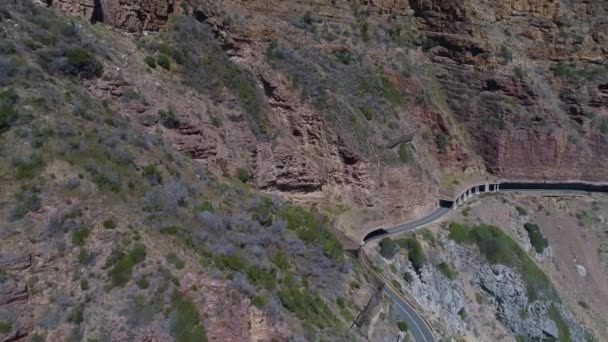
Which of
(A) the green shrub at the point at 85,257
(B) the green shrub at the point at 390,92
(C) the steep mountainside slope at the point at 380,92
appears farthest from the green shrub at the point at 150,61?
(B) the green shrub at the point at 390,92

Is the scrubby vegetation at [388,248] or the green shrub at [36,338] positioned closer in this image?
the green shrub at [36,338]

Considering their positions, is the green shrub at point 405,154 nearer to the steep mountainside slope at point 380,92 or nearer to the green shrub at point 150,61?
the steep mountainside slope at point 380,92

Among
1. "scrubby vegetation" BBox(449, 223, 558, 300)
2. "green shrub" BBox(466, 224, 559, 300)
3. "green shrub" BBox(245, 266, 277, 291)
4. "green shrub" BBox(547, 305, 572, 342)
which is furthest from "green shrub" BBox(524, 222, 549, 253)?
"green shrub" BBox(245, 266, 277, 291)

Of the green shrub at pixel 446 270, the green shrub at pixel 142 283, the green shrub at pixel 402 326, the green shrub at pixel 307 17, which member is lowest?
the green shrub at pixel 446 270

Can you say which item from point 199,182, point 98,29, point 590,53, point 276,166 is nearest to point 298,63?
point 276,166

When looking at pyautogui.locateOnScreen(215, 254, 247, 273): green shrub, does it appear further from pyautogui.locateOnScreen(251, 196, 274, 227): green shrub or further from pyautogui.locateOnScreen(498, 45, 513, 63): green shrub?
pyautogui.locateOnScreen(498, 45, 513, 63): green shrub

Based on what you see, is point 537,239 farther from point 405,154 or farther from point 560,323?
point 405,154

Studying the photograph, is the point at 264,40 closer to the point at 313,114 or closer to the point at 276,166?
the point at 313,114

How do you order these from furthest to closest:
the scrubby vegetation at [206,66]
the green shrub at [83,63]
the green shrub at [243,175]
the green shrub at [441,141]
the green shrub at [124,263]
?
the green shrub at [441,141] < the scrubby vegetation at [206,66] < the green shrub at [243,175] < the green shrub at [83,63] < the green shrub at [124,263]
